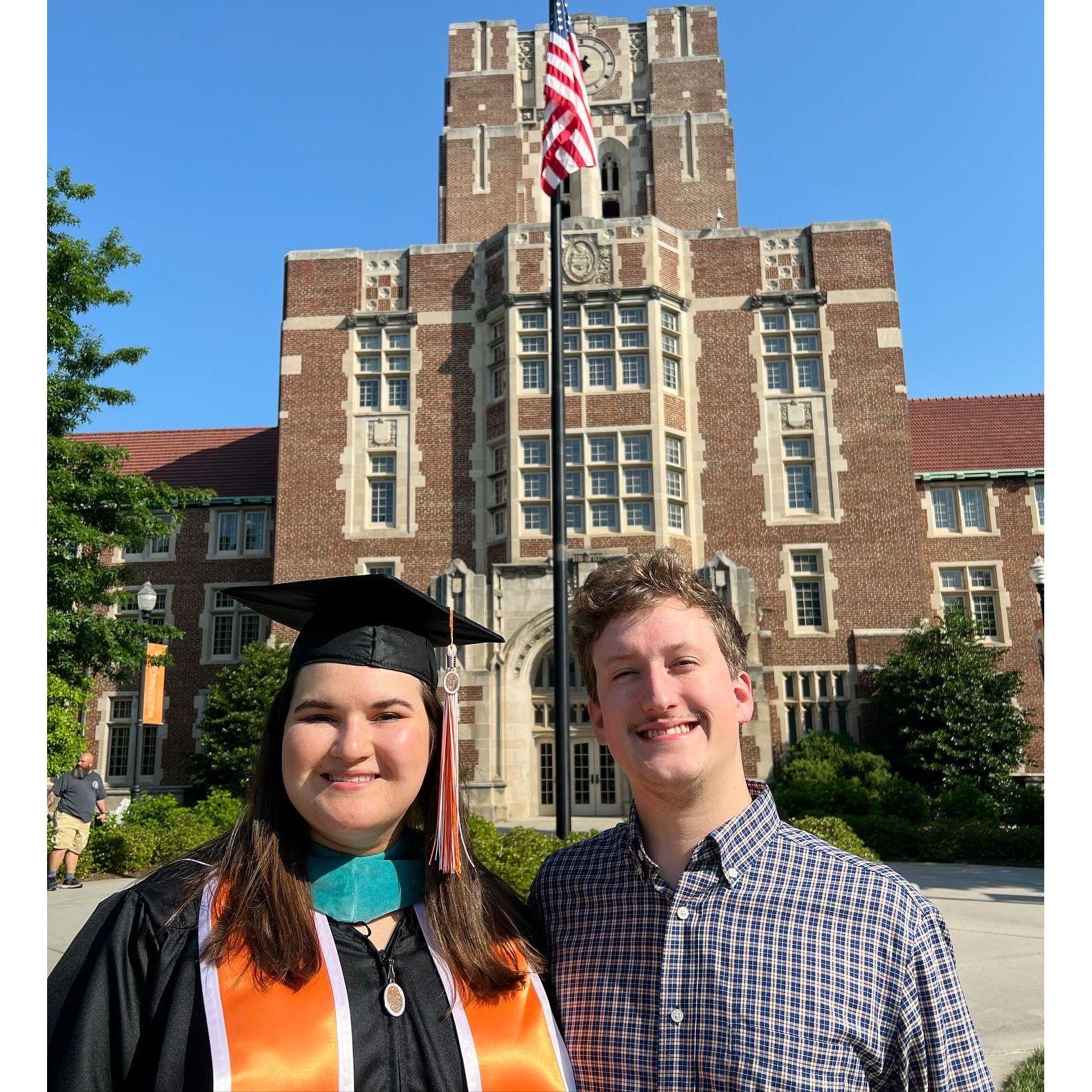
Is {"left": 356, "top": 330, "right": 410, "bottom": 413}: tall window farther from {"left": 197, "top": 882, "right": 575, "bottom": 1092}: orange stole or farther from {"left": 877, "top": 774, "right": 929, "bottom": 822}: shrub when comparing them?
{"left": 197, "top": 882, "right": 575, "bottom": 1092}: orange stole

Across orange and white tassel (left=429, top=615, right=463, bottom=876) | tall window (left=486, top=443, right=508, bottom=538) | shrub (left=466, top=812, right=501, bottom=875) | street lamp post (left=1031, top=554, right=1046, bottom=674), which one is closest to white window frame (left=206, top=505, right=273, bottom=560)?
tall window (left=486, top=443, right=508, bottom=538)

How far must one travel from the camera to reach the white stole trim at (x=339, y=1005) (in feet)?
6.20

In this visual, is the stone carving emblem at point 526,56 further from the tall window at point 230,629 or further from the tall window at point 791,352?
the tall window at point 230,629

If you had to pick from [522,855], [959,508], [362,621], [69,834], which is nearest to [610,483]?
[959,508]

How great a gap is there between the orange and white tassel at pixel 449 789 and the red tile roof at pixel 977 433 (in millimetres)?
25092

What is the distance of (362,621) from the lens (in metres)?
2.50

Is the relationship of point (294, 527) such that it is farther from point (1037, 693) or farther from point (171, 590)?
point (1037, 693)

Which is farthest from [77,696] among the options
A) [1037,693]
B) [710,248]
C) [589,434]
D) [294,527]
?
[1037,693]

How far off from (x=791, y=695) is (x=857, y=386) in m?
8.21

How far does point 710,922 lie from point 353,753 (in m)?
0.92

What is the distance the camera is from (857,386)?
23.2m

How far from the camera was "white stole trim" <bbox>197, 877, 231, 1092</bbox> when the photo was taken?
182 centimetres

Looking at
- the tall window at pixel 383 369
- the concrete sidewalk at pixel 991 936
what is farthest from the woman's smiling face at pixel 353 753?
the tall window at pixel 383 369

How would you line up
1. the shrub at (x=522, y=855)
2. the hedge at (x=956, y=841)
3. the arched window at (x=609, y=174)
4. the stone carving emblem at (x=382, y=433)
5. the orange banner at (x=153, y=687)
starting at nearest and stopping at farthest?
1. the shrub at (x=522, y=855)
2. the hedge at (x=956, y=841)
3. the orange banner at (x=153, y=687)
4. the stone carving emblem at (x=382, y=433)
5. the arched window at (x=609, y=174)
